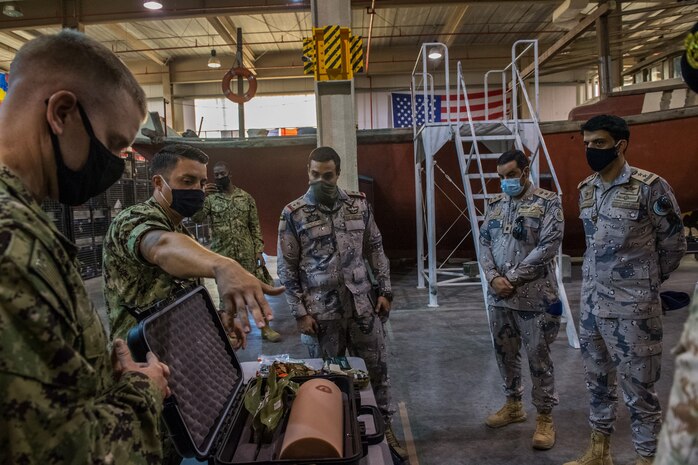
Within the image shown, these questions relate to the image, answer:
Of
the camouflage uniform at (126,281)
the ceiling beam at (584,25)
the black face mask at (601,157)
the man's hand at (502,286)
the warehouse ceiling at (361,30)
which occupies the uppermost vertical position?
the warehouse ceiling at (361,30)

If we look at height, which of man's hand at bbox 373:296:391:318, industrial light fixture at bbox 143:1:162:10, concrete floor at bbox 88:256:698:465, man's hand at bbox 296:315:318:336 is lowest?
concrete floor at bbox 88:256:698:465

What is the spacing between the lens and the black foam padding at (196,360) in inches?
46.6

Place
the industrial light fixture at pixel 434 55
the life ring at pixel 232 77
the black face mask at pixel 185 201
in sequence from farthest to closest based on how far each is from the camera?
1. the industrial light fixture at pixel 434 55
2. the life ring at pixel 232 77
3. the black face mask at pixel 185 201

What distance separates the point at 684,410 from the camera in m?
0.56

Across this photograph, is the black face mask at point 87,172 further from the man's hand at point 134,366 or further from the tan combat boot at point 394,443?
the tan combat boot at point 394,443

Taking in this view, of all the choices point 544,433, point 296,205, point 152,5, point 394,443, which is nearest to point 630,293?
point 544,433

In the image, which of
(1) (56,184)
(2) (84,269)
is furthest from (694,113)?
(2) (84,269)

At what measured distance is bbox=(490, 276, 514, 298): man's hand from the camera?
2896 millimetres

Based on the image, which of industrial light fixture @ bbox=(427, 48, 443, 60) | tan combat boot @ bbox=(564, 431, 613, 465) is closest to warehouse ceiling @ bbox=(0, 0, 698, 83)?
industrial light fixture @ bbox=(427, 48, 443, 60)

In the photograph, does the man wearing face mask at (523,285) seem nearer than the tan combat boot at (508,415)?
Yes

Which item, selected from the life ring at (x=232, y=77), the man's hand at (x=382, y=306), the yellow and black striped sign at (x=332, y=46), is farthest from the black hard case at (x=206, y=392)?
the life ring at (x=232, y=77)

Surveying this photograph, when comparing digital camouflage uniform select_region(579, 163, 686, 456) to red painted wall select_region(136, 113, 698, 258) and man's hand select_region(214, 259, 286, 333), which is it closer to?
man's hand select_region(214, 259, 286, 333)

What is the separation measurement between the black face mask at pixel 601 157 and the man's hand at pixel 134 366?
8.08ft

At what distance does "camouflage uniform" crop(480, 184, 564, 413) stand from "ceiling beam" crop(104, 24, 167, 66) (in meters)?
13.7
